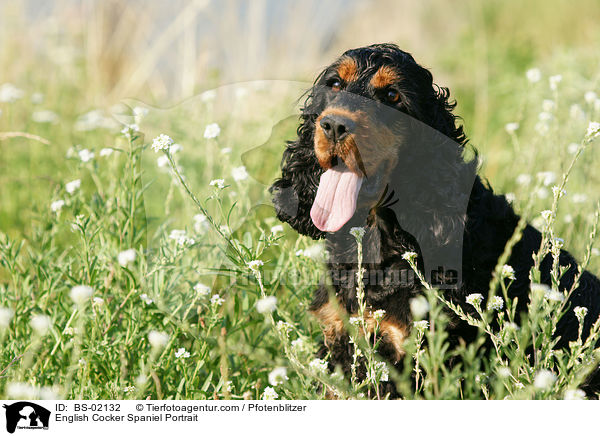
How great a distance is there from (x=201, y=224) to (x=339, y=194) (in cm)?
87

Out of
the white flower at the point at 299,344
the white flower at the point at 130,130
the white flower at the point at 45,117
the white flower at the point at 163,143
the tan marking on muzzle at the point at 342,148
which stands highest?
the white flower at the point at 45,117

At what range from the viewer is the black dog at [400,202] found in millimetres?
2766

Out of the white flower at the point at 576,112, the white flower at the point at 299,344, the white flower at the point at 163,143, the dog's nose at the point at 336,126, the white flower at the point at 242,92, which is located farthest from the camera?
the white flower at the point at 242,92

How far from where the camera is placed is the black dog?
2766 millimetres

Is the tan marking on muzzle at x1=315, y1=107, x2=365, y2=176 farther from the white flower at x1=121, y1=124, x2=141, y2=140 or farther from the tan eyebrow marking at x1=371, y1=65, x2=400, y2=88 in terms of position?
the white flower at x1=121, y1=124, x2=141, y2=140

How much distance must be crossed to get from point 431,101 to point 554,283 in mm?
1081

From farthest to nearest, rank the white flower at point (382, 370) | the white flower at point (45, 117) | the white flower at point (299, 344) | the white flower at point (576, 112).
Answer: the white flower at point (45, 117)
the white flower at point (576, 112)
the white flower at point (299, 344)
the white flower at point (382, 370)

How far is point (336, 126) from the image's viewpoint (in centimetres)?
268

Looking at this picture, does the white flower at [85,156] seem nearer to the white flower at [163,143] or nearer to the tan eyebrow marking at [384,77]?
the white flower at [163,143]

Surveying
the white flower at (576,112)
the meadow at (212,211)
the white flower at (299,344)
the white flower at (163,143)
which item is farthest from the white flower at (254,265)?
the white flower at (576,112)

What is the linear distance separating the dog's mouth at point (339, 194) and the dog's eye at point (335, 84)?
39 cm

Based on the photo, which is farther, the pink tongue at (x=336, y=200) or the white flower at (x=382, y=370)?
the pink tongue at (x=336, y=200)

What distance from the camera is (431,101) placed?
290 centimetres
